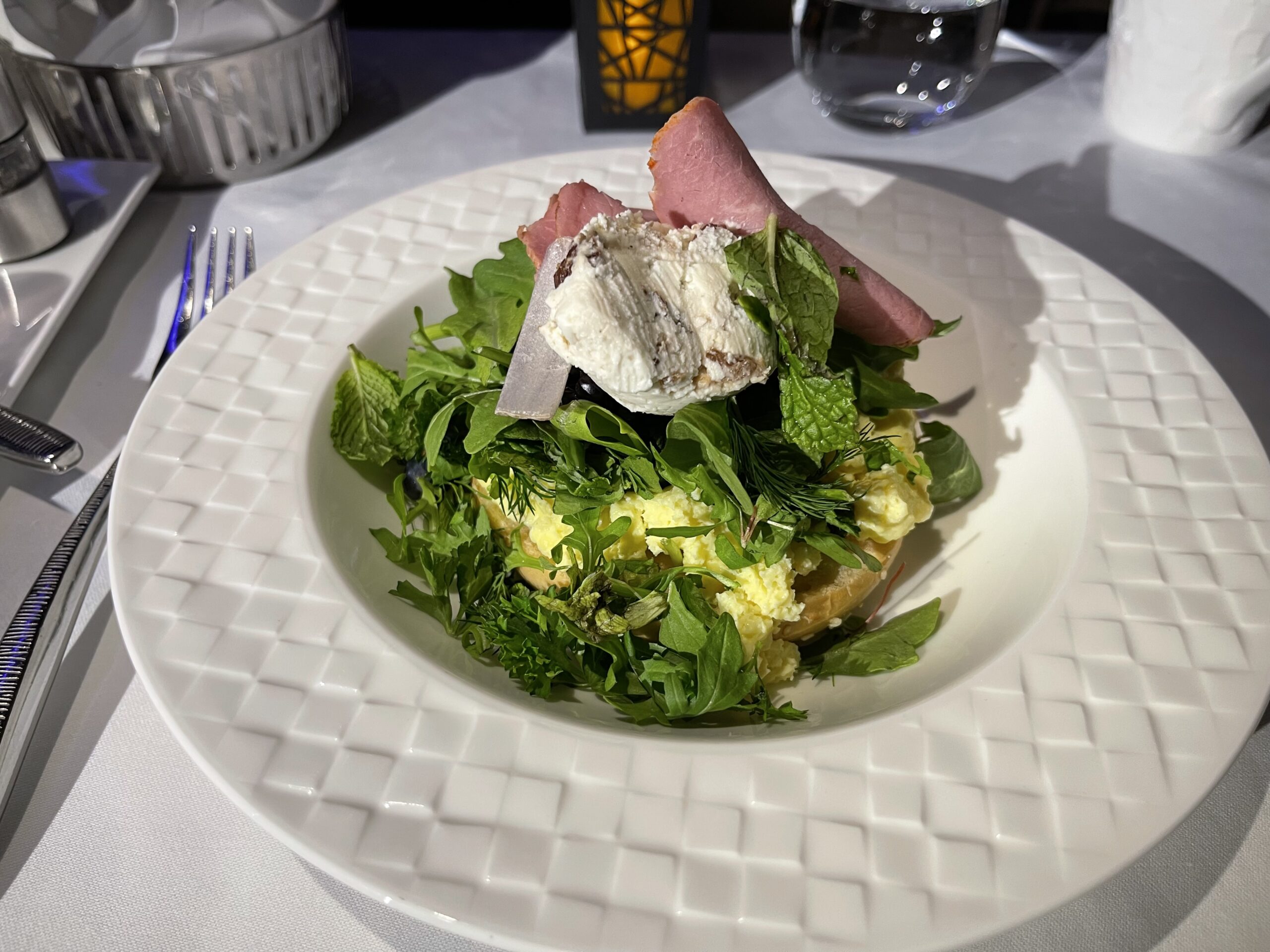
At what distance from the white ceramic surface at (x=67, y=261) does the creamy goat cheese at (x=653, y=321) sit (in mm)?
1371

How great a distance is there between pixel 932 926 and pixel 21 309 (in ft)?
7.37

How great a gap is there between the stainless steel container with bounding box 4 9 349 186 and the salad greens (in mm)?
1254

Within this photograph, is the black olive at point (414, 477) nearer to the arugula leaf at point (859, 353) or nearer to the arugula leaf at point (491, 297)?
the arugula leaf at point (491, 297)

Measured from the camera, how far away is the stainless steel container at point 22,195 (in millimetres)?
2068

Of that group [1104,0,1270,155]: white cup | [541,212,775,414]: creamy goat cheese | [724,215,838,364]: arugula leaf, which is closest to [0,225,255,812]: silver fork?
[541,212,775,414]: creamy goat cheese

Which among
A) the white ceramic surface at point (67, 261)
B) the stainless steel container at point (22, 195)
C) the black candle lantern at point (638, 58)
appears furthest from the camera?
the black candle lantern at point (638, 58)

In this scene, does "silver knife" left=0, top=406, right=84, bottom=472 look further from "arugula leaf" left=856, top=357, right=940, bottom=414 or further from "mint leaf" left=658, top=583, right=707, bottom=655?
"arugula leaf" left=856, top=357, right=940, bottom=414

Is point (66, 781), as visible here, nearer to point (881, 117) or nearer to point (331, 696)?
point (331, 696)

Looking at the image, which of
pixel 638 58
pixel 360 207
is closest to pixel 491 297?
pixel 360 207

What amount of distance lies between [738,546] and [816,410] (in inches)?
9.9

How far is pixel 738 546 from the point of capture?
1405 millimetres

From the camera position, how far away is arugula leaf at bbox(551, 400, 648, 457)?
137 centimetres

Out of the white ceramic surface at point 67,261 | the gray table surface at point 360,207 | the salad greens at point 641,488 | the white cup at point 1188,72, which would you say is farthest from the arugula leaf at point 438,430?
the white cup at point 1188,72

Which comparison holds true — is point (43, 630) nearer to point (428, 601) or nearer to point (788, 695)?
point (428, 601)
